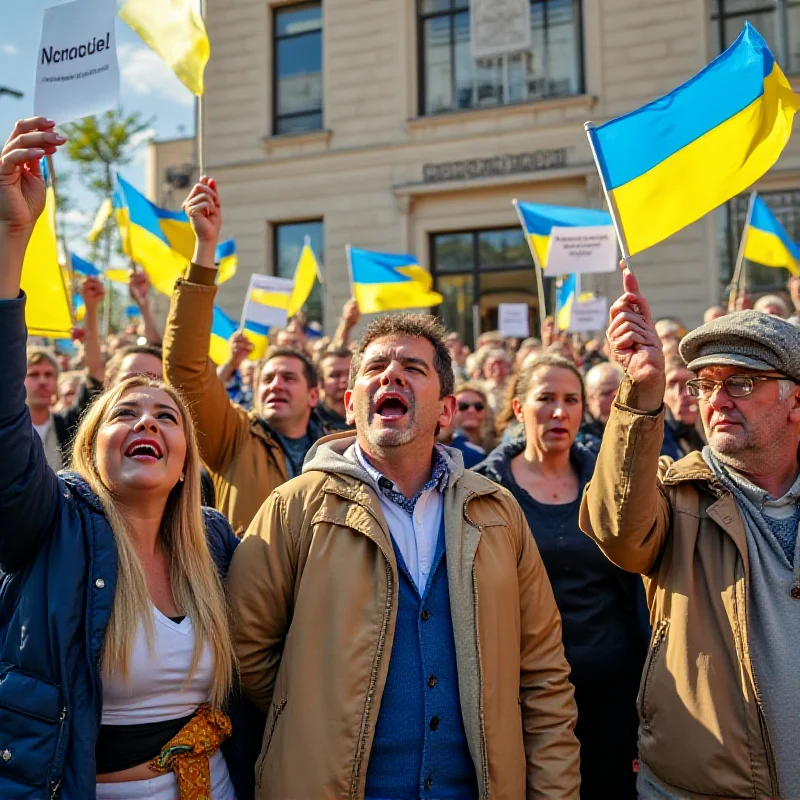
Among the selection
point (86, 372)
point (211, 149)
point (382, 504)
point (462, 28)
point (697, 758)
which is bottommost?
point (697, 758)

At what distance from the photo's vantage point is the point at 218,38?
17.6 m

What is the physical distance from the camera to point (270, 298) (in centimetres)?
886

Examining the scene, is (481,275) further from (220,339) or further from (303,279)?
(220,339)

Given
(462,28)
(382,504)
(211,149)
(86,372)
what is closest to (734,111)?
(382,504)

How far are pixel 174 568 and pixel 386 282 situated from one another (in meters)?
6.88

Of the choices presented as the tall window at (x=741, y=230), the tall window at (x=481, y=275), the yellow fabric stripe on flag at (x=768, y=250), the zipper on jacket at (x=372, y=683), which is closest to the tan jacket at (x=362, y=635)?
the zipper on jacket at (x=372, y=683)

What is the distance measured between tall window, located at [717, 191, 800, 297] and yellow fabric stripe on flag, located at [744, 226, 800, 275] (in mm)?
5504

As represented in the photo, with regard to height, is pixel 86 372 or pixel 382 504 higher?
pixel 86 372

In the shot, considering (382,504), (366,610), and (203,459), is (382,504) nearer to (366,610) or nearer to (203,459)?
(366,610)

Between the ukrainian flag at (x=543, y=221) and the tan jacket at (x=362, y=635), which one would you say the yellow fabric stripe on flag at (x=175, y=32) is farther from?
the ukrainian flag at (x=543, y=221)

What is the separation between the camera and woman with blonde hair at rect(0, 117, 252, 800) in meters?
1.94

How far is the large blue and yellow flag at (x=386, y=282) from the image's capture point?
8914mm

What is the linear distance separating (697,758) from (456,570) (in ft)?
2.60

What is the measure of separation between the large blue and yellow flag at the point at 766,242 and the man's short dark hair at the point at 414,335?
6771mm
